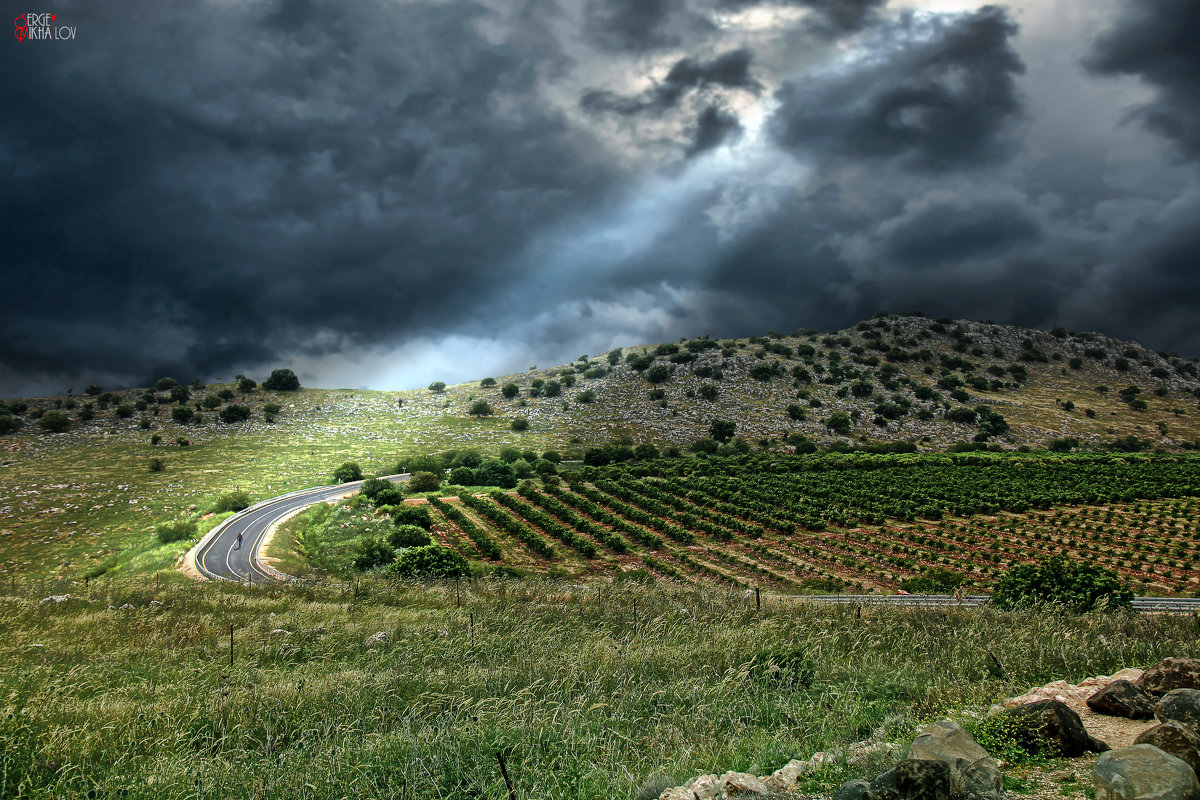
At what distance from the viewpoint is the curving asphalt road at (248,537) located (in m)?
38.6

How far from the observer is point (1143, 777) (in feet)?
14.2

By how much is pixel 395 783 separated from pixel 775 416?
4826 inches

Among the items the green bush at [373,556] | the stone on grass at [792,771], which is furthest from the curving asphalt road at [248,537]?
the stone on grass at [792,771]

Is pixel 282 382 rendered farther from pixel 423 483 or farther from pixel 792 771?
pixel 792 771

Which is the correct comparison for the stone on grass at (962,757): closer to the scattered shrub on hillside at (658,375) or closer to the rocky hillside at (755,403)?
the rocky hillside at (755,403)

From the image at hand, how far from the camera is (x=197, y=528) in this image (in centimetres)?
5275

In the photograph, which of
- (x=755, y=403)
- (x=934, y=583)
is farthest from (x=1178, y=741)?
(x=755, y=403)

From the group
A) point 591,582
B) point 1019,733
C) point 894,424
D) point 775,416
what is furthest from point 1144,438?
point 1019,733

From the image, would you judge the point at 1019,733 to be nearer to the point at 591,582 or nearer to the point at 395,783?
the point at 395,783

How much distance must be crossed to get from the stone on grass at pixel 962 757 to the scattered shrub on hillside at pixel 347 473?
84927mm

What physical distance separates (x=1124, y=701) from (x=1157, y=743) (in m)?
2.49

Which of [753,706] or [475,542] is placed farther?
[475,542]

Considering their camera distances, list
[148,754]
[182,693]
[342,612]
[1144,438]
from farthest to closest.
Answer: [1144,438] → [342,612] → [182,693] → [148,754]

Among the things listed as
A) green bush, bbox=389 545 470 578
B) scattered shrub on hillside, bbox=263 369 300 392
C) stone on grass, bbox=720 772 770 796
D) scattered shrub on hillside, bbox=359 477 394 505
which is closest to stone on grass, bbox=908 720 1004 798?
A: stone on grass, bbox=720 772 770 796
